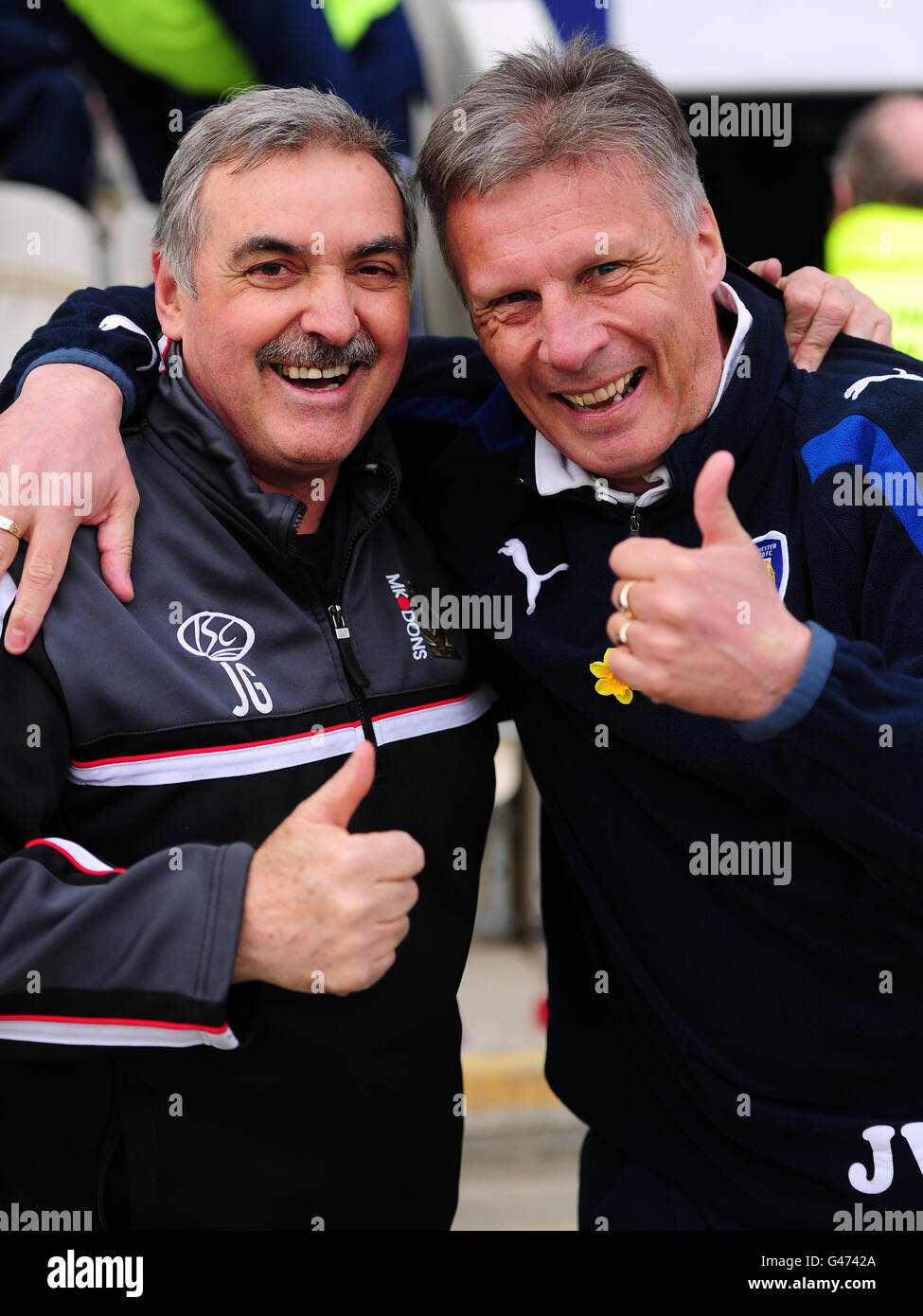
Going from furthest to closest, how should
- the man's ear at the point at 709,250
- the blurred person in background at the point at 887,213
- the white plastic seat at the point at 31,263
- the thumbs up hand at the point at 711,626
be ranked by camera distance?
the white plastic seat at the point at 31,263, the blurred person in background at the point at 887,213, the man's ear at the point at 709,250, the thumbs up hand at the point at 711,626

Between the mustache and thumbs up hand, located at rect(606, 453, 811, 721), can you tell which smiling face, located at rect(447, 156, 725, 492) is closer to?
the mustache

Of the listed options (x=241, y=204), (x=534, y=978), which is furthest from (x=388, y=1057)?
(x=534, y=978)

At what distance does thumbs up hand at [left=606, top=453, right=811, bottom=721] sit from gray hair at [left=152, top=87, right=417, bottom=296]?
765 millimetres

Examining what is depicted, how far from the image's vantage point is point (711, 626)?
130 centimetres

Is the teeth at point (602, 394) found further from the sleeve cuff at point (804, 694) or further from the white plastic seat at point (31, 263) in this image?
the white plastic seat at point (31, 263)

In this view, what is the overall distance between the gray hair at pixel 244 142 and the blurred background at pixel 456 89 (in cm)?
128

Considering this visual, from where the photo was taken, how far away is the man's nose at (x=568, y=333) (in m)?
1.71

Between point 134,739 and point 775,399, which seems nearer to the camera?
point 134,739

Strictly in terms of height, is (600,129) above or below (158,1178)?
above

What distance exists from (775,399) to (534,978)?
2521mm

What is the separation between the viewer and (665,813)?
1748 millimetres

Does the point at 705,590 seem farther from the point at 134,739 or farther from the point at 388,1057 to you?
the point at 388,1057

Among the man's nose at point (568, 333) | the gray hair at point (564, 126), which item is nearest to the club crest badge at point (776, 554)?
the man's nose at point (568, 333)
